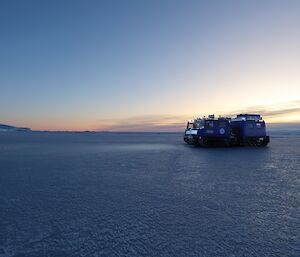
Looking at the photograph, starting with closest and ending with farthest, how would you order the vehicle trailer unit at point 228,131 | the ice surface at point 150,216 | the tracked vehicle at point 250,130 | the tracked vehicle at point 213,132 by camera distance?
1. the ice surface at point 150,216
2. the tracked vehicle at point 213,132
3. the vehicle trailer unit at point 228,131
4. the tracked vehicle at point 250,130

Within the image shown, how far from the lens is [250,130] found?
27.2 meters

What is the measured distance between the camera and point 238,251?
4.03m

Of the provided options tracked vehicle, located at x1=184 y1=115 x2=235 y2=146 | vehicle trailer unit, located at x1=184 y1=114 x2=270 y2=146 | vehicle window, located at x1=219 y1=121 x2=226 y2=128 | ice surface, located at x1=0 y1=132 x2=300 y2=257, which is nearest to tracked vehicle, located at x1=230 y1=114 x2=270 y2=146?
vehicle trailer unit, located at x1=184 y1=114 x2=270 y2=146

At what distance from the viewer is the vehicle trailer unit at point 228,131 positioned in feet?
85.5

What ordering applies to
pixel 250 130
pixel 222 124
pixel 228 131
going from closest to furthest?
pixel 222 124 < pixel 228 131 < pixel 250 130

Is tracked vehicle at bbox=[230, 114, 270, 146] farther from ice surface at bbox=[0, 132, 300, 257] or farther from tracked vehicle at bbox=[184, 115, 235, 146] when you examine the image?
ice surface at bbox=[0, 132, 300, 257]

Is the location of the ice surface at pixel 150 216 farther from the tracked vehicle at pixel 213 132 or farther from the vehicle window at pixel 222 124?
the vehicle window at pixel 222 124

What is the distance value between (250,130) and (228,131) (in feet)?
6.84

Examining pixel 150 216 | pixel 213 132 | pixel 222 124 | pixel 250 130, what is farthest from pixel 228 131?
pixel 150 216

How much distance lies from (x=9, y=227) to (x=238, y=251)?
347 cm

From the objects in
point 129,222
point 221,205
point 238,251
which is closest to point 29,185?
point 129,222

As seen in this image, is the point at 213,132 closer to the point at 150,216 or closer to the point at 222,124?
the point at 222,124

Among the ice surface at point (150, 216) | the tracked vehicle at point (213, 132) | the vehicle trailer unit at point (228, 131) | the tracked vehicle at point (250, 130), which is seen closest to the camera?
the ice surface at point (150, 216)

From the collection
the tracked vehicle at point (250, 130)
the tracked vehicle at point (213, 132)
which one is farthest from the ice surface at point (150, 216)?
the tracked vehicle at point (250, 130)
